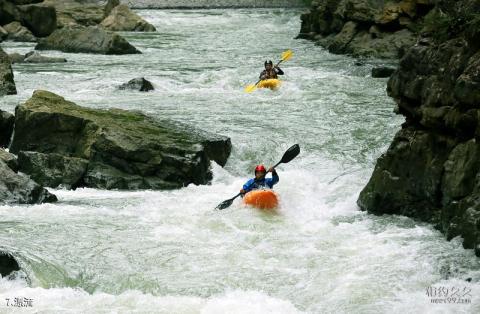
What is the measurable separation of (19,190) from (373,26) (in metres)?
14.2

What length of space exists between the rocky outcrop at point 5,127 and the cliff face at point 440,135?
5350 mm

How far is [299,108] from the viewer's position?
14688 mm

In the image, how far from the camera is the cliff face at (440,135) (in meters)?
7.80

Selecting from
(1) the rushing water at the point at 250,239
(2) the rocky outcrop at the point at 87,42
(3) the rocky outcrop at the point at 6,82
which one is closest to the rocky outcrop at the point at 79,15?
(2) the rocky outcrop at the point at 87,42

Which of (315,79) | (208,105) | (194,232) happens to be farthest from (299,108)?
(194,232)

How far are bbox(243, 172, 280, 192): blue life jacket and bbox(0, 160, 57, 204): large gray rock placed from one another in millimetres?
2299

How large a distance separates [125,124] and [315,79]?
7098 millimetres

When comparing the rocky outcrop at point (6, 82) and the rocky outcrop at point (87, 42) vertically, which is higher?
the rocky outcrop at point (6, 82)

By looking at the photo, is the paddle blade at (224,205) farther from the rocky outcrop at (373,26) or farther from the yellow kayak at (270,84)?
the rocky outcrop at (373,26)

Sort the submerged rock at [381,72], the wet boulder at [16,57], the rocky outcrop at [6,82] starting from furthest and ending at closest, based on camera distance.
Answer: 1. the wet boulder at [16,57]
2. the submerged rock at [381,72]
3. the rocky outcrop at [6,82]

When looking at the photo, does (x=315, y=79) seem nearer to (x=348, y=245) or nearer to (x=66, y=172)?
(x=66, y=172)

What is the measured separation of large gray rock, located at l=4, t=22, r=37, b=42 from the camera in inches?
992

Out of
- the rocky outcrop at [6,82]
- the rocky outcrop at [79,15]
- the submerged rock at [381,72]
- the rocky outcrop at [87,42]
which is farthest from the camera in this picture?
the rocky outcrop at [79,15]

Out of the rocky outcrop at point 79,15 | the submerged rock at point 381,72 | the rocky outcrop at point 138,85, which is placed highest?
the submerged rock at point 381,72
